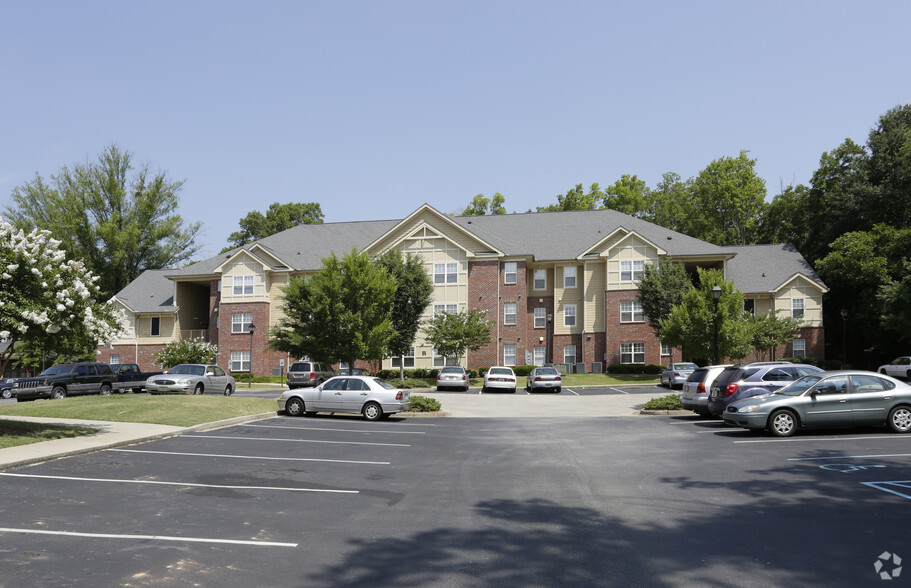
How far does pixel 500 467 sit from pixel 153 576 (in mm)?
7401

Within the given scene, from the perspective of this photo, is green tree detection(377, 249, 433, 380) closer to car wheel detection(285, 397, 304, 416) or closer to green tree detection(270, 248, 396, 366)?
green tree detection(270, 248, 396, 366)

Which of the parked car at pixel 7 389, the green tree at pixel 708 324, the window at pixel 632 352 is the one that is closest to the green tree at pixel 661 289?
the window at pixel 632 352

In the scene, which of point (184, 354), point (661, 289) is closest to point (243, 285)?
point (184, 354)

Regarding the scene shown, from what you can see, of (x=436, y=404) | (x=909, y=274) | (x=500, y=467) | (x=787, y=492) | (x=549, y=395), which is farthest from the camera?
(x=909, y=274)

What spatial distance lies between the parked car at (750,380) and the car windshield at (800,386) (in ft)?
5.62

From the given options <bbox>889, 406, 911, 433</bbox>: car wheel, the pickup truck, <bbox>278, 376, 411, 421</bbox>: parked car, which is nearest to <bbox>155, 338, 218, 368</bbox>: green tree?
the pickup truck

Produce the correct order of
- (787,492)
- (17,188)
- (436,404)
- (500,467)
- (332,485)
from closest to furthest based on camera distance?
(787,492), (332,485), (500,467), (436,404), (17,188)

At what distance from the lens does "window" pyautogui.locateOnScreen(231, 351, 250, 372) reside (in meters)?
51.9

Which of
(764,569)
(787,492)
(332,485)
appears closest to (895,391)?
(787,492)

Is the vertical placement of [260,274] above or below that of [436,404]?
above

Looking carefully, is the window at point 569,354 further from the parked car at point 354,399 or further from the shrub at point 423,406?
the parked car at point 354,399

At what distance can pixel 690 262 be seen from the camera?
5022 centimetres

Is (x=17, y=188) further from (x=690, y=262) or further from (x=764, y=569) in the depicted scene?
(x=764, y=569)

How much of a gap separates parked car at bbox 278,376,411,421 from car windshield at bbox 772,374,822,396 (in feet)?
37.3
